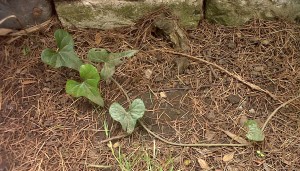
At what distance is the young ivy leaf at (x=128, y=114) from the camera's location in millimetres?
1642

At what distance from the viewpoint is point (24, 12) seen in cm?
199

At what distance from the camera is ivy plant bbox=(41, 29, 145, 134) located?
165 cm

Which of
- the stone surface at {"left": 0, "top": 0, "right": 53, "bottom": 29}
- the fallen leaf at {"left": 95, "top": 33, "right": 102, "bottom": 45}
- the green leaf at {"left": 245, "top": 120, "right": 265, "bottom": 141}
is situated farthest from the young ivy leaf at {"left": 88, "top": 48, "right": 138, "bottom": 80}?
the green leaf at {"left": 245, "top": 120, "right": 265, "bottom": 141}

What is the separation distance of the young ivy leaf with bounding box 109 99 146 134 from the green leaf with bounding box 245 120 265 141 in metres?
0.52

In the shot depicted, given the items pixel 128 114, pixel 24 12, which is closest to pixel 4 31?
pixel 24 12

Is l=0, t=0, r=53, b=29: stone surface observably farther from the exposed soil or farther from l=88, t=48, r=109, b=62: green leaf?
l=88, t=48, r=109, b=62: green leaf

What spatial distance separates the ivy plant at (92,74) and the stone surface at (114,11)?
Result: 0.28 metres

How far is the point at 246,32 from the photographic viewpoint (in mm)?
2078

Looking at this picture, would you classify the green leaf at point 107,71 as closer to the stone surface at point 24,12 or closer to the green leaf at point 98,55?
the green leaf at point 98,55

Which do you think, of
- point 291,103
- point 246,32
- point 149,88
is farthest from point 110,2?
point 291,103

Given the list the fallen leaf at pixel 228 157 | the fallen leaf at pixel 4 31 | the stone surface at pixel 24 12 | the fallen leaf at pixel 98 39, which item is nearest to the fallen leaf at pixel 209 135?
the fallen leaf at pixel 228 157

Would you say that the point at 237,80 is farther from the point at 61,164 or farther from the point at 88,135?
the point at 61,164

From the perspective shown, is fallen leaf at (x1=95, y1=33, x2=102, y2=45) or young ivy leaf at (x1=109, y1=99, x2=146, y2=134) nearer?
young ivy leaf at (x1=109, y1=99, x2=146, y2=134)

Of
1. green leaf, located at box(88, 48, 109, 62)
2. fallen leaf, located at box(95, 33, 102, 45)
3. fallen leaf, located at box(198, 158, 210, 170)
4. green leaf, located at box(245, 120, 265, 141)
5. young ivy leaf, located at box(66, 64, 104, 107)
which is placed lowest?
fallen leaf, located at box(198, 158, 210, 170)
